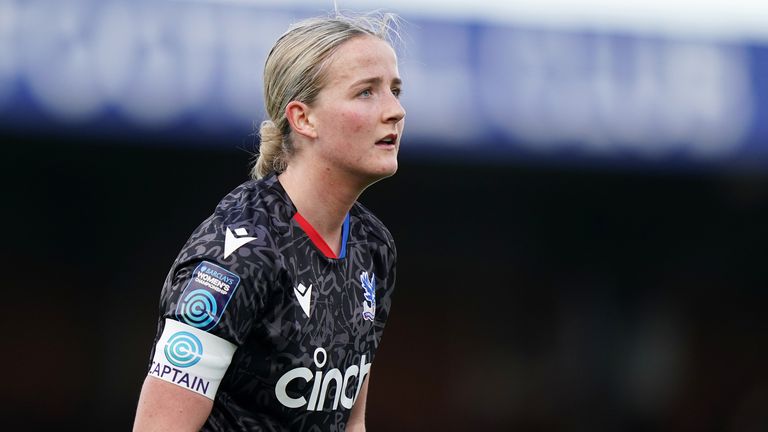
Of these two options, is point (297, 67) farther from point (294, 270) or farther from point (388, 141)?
point (294, 270)

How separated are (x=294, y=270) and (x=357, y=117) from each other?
1.25 ft

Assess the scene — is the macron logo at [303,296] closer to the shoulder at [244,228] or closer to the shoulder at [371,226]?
the shoulder at [244,228]

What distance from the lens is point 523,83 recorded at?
7648 millimetres

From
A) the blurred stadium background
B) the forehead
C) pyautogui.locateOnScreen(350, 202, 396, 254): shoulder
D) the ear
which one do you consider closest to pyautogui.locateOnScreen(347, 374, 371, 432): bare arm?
pyautogui.locateOnScreen(350, 202, 396, 254): shoulder

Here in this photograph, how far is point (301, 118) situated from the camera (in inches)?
104

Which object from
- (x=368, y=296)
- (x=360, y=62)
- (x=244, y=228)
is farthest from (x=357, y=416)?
(x=360, y=62)

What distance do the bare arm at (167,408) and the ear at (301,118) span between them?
67 centimetres

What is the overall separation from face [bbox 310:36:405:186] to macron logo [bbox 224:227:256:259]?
30 centimetres

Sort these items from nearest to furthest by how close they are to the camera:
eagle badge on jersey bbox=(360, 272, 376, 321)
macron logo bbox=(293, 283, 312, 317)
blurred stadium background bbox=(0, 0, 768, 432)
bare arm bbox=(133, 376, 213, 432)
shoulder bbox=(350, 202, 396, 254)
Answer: bare arm bbox=(133, 376, 213, 432) → macron logo bbox=(293, 283, 312, 317) → eagle badge on jersey bbox=(360, 272, 376, 321) → shoulder bbox=(350, 202, 396, 254) → blurred stadium background bbox=(0, 0, 768, 432)

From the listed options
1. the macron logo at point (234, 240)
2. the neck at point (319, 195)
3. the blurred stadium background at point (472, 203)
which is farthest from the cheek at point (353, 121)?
the blurred stadium background at point (472, 203)

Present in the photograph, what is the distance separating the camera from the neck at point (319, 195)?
2.67 m

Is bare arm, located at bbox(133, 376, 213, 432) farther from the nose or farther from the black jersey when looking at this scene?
the nose

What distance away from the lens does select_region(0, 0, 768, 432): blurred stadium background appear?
7059 mm

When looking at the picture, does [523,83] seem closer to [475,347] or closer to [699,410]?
[475,347]
